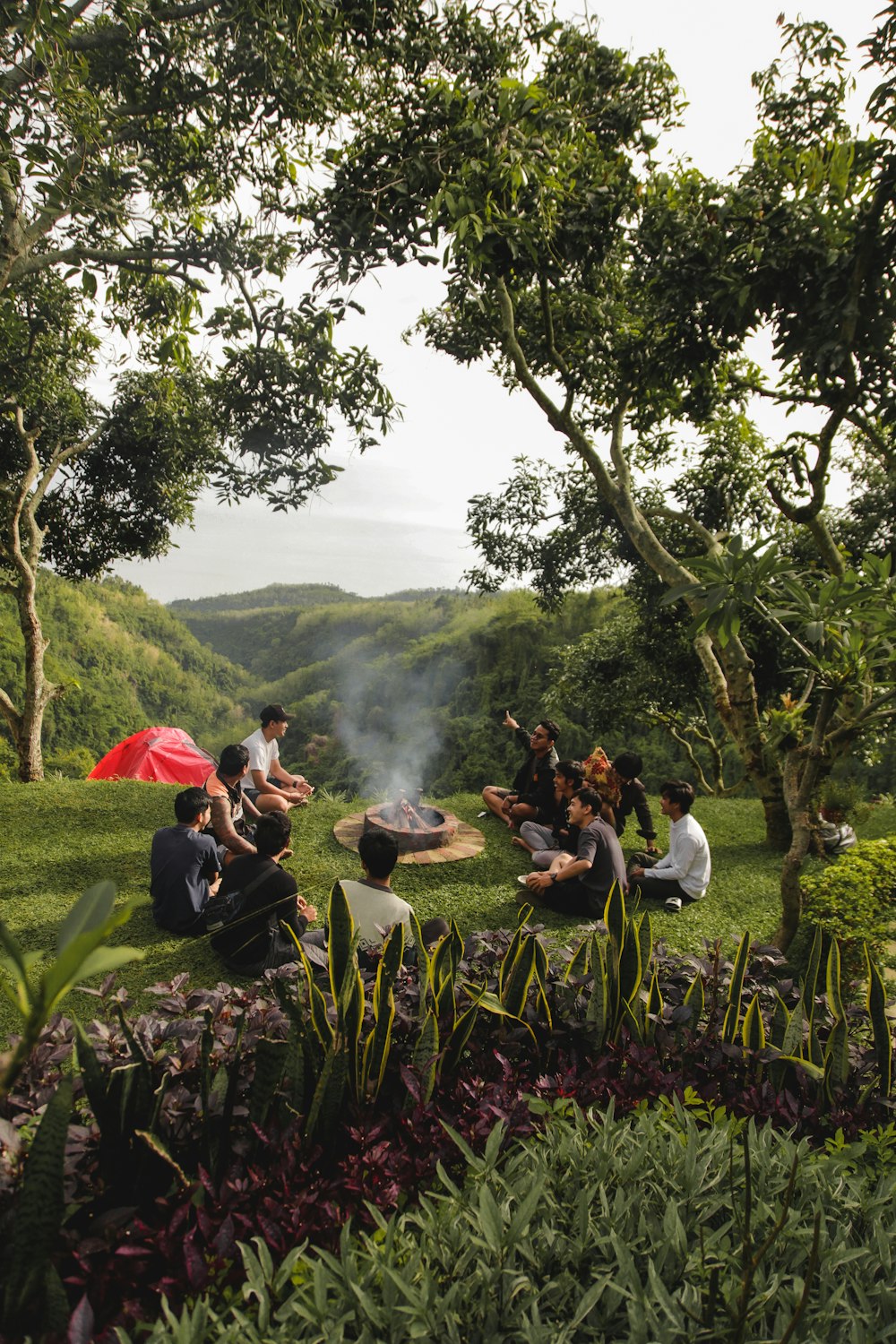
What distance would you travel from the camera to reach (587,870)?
4.98 meters

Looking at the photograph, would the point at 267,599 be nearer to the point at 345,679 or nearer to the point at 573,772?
the point at 345,679

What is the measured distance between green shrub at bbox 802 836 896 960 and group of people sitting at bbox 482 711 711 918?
1.11m

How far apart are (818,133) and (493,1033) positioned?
7.28 m

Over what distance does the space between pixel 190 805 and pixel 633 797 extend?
4046 millimetres

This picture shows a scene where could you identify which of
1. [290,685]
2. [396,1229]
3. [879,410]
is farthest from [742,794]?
[290,685]

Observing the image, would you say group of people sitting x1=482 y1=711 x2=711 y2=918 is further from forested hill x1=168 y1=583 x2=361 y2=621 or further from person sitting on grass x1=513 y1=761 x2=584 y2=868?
forested hill x1=168 y1=583 x2=361 y2=621

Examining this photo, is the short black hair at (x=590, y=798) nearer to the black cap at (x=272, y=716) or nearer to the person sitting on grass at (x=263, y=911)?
the person sitting on grass at (x=263, y=911)

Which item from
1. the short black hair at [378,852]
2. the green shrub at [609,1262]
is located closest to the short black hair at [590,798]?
the short black hair at [378,852]

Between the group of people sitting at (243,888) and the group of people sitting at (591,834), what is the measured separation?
1488 mm

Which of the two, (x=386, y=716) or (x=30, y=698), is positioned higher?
(x=30, y=698)

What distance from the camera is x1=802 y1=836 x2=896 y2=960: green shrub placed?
151 inches

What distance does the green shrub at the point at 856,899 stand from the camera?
3.84m

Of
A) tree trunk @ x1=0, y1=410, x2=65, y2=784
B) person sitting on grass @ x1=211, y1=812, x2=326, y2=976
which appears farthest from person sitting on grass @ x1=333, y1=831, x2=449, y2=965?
tree trunk @ x1=0, y1=410, x2=65, y2=784

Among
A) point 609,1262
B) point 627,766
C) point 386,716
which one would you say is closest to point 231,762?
point 627,766
